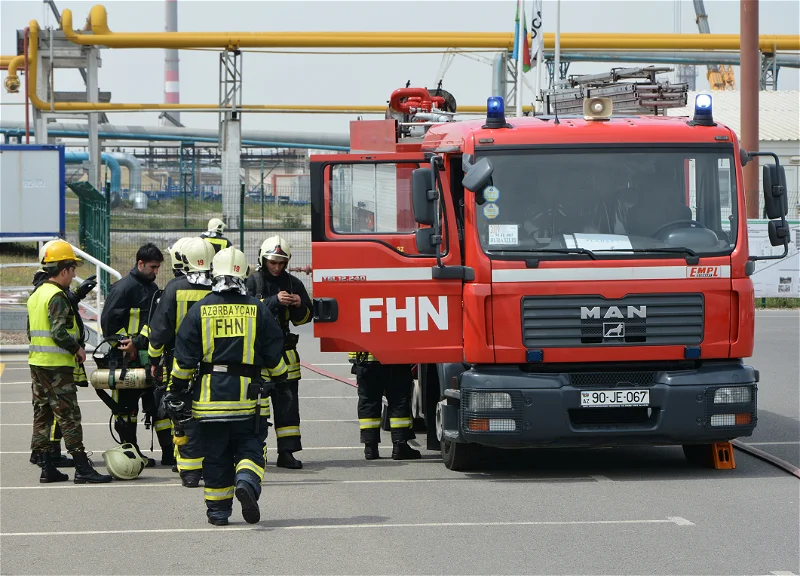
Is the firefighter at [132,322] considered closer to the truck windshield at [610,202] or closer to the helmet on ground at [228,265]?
the helmet on ground at [228,265]

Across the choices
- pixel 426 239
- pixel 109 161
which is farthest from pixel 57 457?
pixel 109 161

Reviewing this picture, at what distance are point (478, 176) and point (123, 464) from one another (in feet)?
11.9

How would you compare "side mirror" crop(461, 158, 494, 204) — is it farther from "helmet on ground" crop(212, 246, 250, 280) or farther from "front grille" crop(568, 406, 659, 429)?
"helmet on ground" crop(212, 246, 250, 280)

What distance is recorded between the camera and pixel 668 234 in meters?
9.32

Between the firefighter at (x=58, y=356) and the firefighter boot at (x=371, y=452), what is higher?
the firefighter at (x=58, y=356)

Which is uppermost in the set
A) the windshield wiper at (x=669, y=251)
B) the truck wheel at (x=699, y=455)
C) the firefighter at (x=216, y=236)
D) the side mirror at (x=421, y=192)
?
the side mirror at (x=421, y=192)

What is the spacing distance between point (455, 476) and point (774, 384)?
6803 millimetres

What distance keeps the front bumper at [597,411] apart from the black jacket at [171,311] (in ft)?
7.14

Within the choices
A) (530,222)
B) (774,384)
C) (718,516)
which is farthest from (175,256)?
(774,384)

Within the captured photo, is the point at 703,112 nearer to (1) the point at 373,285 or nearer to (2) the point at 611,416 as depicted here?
(2) the point at 611,416

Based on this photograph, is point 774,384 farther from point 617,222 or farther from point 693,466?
point 617,222

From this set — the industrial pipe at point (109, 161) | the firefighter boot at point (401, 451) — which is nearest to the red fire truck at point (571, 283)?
the firefighter boot at point (401, 451)

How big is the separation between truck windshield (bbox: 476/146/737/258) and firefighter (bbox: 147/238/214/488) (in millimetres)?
2123

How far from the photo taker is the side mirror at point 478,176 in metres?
9.04
